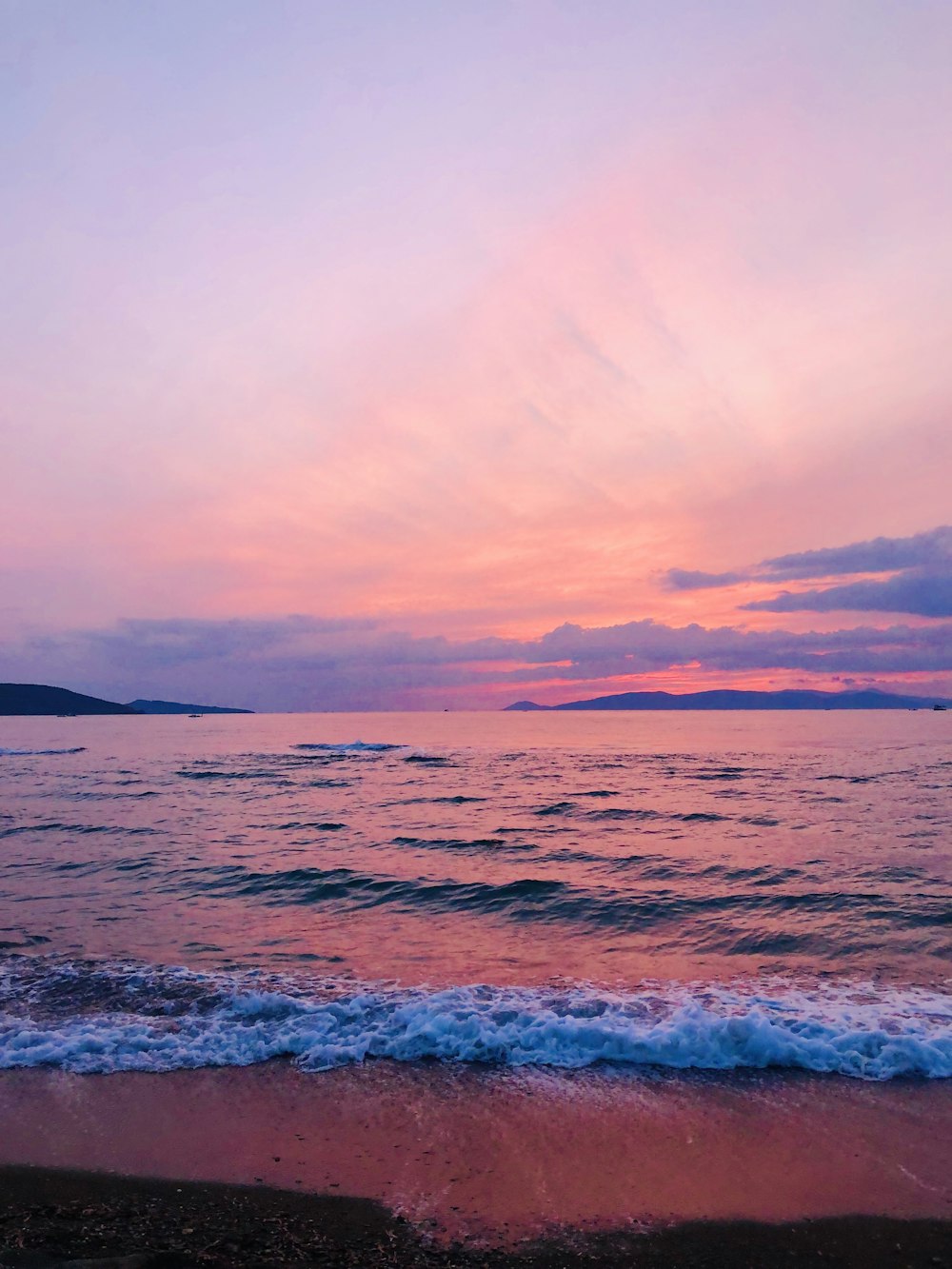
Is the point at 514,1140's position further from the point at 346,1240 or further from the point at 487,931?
the point at 487,931

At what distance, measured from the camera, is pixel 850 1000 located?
11219mm

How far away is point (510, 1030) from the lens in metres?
10.1

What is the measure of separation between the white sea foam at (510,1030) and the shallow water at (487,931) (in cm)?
4

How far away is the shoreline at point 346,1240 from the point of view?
5590 mm

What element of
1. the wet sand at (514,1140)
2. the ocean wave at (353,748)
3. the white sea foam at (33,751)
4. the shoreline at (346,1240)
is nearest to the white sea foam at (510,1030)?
the wet sand at (514,1140)

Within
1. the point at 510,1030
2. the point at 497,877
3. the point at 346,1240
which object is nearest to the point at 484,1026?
the point at 510,1030

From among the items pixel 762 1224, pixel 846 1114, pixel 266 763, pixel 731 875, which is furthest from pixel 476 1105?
pixel 266 763

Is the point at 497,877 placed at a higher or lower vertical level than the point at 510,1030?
lower

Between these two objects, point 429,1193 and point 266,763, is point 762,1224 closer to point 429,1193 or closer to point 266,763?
point 429,1193

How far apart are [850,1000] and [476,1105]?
6.38m

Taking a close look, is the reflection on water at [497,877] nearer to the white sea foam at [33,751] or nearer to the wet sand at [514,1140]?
the wet sand at [514,1140]

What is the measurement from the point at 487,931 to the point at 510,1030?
5800 millimetres

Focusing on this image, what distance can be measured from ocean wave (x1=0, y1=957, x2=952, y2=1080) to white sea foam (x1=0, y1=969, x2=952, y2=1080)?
0.02 meters

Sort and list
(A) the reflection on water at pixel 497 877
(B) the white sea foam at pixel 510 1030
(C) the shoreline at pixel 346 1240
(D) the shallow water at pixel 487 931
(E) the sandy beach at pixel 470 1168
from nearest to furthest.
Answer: (C) the shoreline at pixel 346 1240 → (E) the sandy beach at pixel 470 1168 → (B) the white sea foam at pixel 510 1030 → (D) the shallow water at pixel 487 931 → (A) the reflection on water at pixel 497 877
